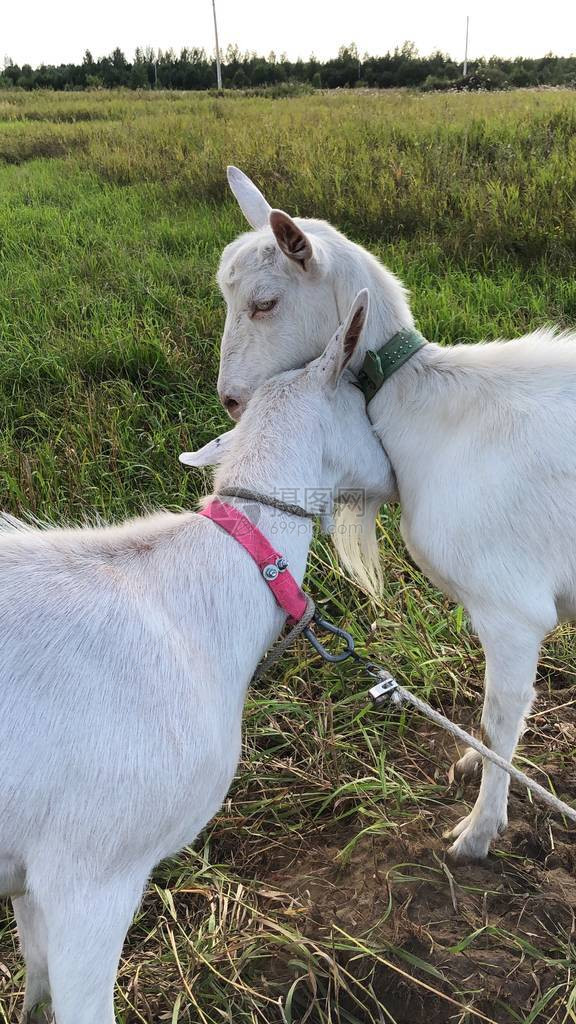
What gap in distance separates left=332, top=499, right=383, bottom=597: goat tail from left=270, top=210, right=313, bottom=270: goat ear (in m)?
0.73

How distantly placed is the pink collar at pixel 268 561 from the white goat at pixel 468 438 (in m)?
0.57

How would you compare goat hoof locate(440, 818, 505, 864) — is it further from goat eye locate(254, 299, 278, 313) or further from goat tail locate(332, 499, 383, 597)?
goat eye locate(254, 299, 278, 313)

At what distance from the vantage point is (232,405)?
2297mm

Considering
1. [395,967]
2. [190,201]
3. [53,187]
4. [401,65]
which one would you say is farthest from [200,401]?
[401,65]

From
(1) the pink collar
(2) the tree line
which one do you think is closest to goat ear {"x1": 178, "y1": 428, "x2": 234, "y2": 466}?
(1) the pink collar

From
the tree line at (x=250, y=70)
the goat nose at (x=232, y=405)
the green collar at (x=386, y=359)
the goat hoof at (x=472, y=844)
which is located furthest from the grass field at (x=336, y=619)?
the tree line at (x=250, y=70)

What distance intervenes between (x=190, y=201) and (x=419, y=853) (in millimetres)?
6621

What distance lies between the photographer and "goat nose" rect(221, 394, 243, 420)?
89.3 inches

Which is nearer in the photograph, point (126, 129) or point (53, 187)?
point (53, 187)

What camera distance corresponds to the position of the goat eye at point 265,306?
7.41 ft

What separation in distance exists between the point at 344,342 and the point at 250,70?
3821 centimetres

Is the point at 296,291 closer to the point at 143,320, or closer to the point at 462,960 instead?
the point at 462,960

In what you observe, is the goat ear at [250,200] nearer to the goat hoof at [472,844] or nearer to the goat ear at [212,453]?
the goat ear at [212,453]

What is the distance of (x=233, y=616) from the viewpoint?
1.56 metres
